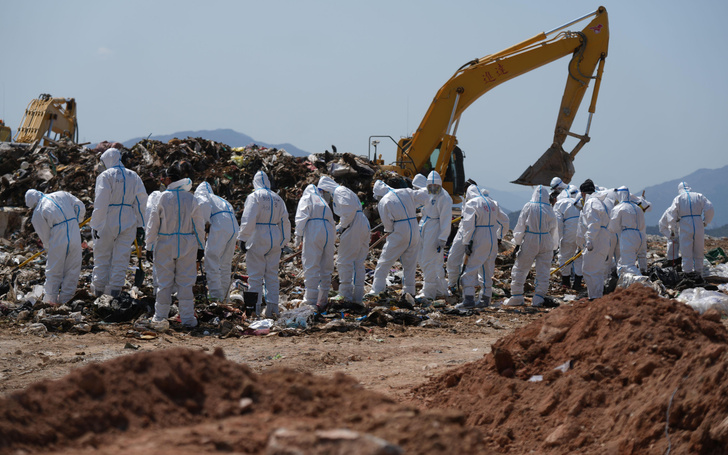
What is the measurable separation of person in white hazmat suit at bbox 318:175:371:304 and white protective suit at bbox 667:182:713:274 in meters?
7.41

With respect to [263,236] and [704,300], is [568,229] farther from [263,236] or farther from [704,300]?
[263,236]

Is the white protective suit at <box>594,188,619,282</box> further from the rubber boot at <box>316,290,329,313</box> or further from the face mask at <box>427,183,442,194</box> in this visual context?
the rubber boot at <box>316,290,329,313</box>

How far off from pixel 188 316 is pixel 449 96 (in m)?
9.80

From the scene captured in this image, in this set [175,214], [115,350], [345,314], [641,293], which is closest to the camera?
[641,293]

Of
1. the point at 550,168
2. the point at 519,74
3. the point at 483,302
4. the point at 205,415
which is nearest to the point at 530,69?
the point at 519,74

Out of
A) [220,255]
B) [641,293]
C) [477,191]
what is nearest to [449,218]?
[477,191]

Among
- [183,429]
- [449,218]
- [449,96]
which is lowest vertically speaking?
[183,429]

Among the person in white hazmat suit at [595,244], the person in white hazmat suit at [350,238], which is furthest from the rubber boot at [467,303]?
the person in white hazmat suit at [595,244]

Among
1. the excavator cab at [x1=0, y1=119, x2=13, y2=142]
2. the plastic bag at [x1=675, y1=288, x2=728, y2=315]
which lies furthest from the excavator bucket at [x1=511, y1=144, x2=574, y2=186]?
the excavator cab at [x1=0, y1=119, x2=13, y2=142]

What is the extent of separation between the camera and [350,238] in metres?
11.2

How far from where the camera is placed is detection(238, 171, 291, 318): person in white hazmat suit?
10242 millimetres

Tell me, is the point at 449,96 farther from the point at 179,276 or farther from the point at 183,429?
the point at 183,429

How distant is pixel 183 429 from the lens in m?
3.30

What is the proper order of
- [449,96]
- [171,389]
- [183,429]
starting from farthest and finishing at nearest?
[449,96] → [171,389] → [183,429]
